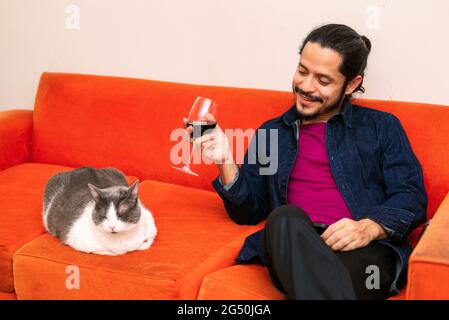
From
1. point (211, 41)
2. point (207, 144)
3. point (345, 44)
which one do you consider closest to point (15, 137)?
point (211, 41)

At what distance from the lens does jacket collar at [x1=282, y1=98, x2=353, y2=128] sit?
2.00 meters

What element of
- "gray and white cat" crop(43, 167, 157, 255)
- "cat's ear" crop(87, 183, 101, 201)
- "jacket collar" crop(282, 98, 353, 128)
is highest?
"jacket collar" crop(282, 98, 353, 128)

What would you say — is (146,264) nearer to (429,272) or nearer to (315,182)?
(315,182)

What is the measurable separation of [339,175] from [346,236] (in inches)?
12.4

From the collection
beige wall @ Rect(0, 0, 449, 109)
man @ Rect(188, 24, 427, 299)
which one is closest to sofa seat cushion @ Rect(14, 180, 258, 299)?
man @ Rect(188, 24, 427, 299)

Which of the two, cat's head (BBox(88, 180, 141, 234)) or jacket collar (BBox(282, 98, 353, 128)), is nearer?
cat's head (BBox(88, 180, 141, 234))

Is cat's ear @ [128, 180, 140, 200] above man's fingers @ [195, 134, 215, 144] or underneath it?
underneath

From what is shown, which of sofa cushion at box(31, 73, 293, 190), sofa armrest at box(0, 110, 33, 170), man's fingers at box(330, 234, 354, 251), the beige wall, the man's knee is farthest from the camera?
sofa armrest at box(0, 110, 33, 170)

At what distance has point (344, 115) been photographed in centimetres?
200

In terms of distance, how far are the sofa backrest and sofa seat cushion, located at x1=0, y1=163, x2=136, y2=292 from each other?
113 millimetres

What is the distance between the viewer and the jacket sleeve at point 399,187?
175 centimetres

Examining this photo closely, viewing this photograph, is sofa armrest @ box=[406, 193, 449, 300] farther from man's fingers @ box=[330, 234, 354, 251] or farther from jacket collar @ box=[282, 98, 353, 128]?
jacket collar @ box=[282, 98, 353, 128]
